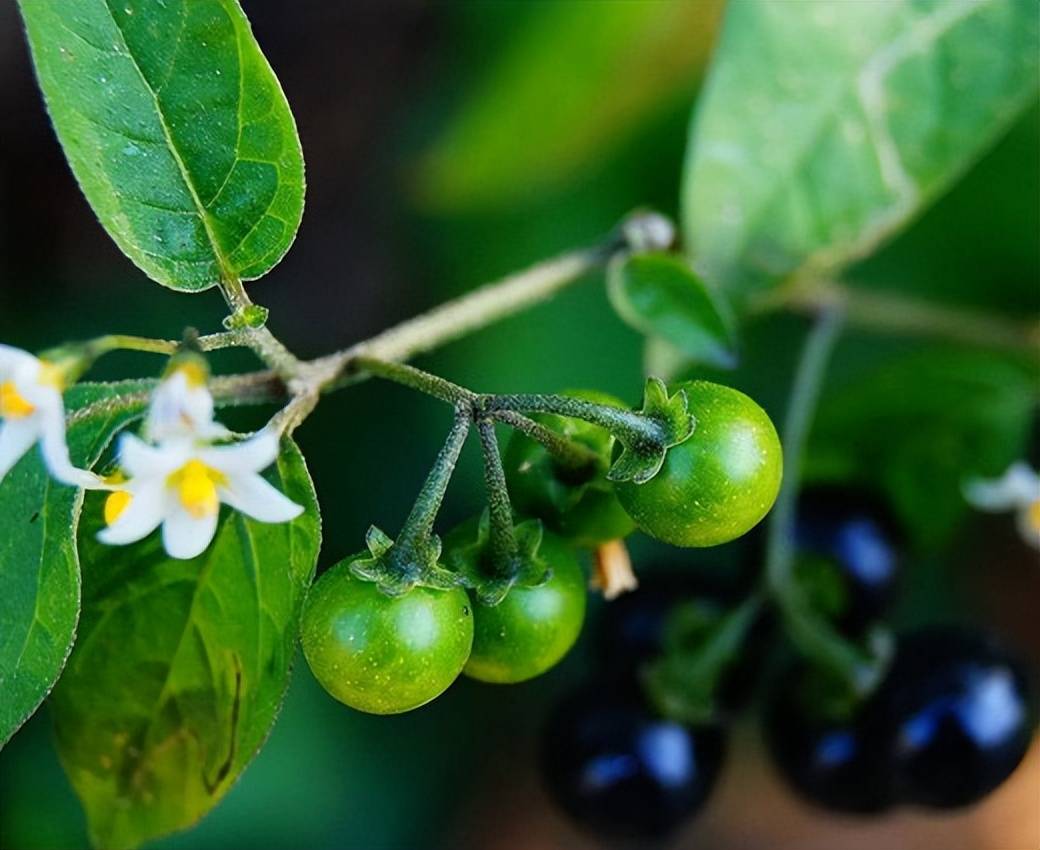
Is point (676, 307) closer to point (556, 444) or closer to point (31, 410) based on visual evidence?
point (556, 444)

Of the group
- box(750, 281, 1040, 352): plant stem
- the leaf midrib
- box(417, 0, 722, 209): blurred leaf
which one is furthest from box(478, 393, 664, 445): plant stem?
box(417, 0, 722, 209): blurred leaf

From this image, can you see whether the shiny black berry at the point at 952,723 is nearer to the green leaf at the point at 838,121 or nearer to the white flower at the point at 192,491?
the green leaf at the point at 838,121

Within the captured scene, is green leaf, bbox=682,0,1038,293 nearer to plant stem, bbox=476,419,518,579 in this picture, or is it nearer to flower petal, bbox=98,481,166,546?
plant stem, bbox=476,419,518,579

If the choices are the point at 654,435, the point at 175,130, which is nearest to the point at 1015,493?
the point at 654,435

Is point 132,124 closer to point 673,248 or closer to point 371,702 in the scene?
point 371,702

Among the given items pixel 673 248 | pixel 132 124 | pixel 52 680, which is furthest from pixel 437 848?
pixel 132 124
